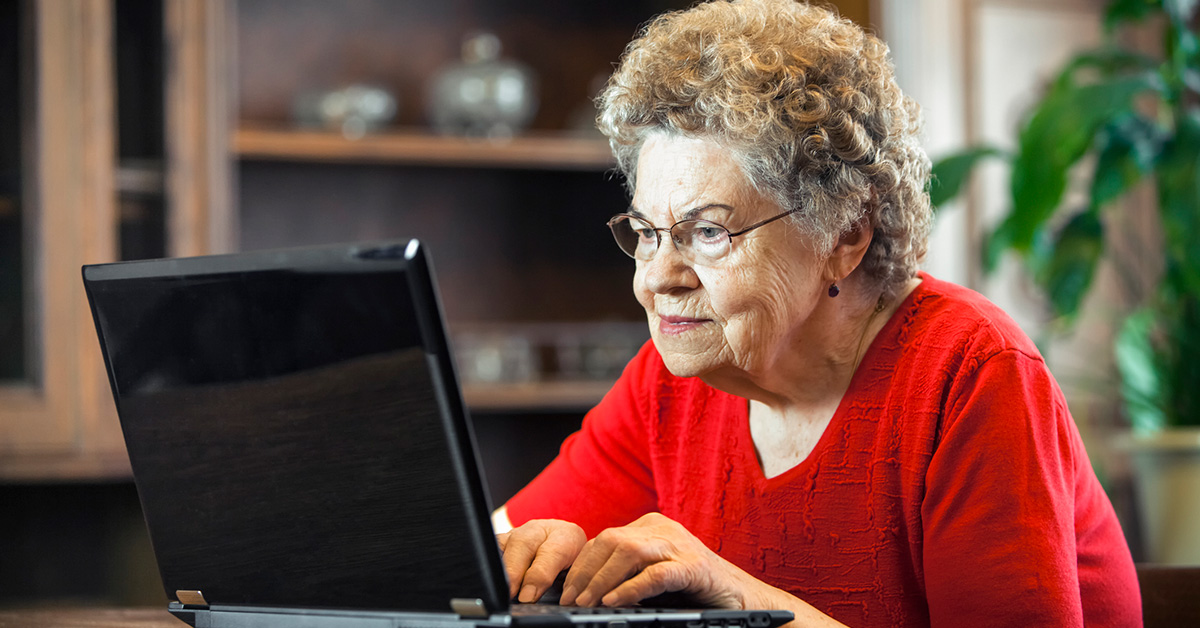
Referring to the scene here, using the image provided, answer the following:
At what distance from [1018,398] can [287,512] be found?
63cm

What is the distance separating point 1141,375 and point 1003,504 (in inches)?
71.6

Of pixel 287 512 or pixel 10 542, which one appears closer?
pixel 287 512

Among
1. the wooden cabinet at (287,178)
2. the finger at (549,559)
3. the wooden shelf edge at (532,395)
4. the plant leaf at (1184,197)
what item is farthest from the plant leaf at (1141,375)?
the finger at (549,559)

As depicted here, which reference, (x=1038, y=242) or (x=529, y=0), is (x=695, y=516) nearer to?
(x=1038, y=242)

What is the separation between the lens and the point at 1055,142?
2.28m

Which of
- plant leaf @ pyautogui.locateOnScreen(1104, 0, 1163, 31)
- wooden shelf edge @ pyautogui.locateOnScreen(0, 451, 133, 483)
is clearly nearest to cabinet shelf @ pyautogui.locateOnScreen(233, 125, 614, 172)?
wooden shelf edge @ pyautogui.locateOnScreen(0, 451, 133, 483)

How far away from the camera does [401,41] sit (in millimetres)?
2906

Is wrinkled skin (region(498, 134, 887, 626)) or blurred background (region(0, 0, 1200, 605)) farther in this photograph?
blurred background (region(0, 0, 1200, 605))

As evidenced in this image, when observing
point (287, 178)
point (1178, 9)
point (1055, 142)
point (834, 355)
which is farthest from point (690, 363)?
point (287, 178)

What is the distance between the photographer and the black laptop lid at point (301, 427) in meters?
0.65

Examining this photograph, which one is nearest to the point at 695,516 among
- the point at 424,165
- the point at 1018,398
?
the point at 1018,398

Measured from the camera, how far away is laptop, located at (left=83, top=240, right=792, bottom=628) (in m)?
0.66

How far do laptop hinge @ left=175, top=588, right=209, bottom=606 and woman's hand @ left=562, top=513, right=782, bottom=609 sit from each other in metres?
0.28

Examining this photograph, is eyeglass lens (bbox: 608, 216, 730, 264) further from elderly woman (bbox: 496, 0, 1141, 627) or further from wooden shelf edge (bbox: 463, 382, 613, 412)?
wooden shelf edge (bbox: 463, 382, 613, 412)
